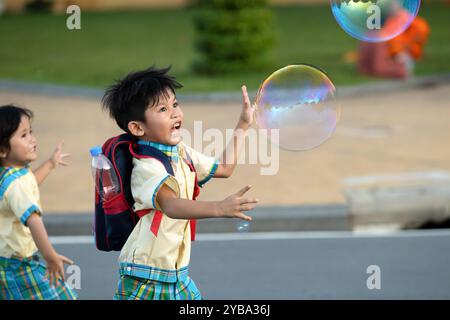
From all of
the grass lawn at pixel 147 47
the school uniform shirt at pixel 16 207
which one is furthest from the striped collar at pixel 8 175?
the grass lawn at pixel 147 47

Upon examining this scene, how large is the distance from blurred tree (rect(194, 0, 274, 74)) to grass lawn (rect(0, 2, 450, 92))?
0.82 ft

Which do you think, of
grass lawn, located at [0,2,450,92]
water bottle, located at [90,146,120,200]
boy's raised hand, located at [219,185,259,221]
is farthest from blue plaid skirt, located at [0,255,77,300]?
grass lawn, located at [0,2,450,92]

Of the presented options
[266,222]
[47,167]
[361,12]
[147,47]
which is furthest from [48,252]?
[147,47]

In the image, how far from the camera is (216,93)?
43.3 feet

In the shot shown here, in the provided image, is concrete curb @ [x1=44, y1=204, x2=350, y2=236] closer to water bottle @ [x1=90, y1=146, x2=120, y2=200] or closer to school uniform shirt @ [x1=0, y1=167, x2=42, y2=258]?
school uniform shirt @ [x1=0, y1=167, x2=42, y2=258]

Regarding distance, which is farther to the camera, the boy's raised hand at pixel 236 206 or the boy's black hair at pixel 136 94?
the boy's black hair at pixel 136 94

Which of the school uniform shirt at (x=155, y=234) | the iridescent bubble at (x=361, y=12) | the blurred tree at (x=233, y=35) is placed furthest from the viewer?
the blurred tree at (x=233, y=35)

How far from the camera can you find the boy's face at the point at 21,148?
462cm

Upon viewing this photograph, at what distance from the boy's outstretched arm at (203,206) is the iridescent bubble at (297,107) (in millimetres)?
1013

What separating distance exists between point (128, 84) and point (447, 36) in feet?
56.1

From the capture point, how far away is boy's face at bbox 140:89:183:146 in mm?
3980

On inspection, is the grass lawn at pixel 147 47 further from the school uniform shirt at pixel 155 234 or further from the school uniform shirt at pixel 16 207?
the school uniform shirt at pixel 155 234

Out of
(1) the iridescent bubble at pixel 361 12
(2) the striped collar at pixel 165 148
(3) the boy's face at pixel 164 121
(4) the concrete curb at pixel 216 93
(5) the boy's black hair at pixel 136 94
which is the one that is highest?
(4) the concrete curb at pixel 216 93
